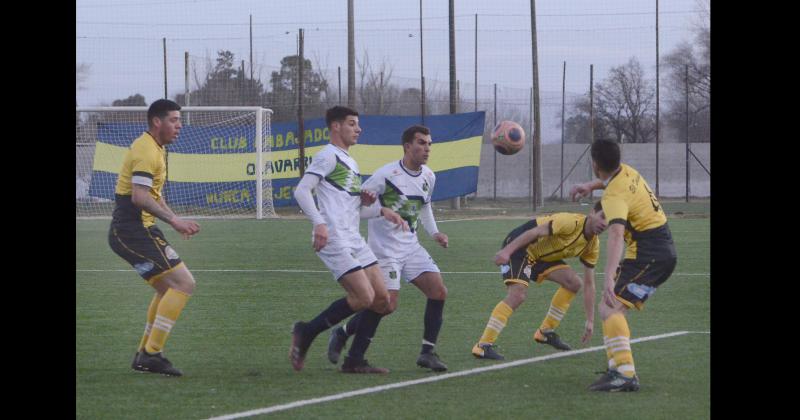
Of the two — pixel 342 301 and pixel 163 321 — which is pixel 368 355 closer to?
pixel 342 301

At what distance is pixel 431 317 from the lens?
841 centimetres

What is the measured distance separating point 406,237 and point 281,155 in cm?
2451

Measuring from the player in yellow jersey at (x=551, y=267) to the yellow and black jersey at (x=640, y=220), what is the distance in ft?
3.24

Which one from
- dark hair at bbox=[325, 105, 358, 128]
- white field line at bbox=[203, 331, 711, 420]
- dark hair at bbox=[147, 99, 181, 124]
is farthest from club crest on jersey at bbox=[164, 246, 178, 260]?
white field line at bbox=[203, 331, 711, 420]

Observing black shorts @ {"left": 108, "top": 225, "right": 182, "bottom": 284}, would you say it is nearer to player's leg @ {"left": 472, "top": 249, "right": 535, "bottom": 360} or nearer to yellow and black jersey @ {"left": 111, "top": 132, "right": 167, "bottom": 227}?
yellow and black jersey @ {"left": 111, "top": 132, "right": 167, "bottom": 227}

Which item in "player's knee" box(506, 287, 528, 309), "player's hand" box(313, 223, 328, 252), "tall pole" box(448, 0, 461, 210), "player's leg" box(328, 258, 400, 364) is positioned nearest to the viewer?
"player's hand" box(313, 223, 328, 252)

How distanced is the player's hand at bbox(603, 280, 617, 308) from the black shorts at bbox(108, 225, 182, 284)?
304 centimetres

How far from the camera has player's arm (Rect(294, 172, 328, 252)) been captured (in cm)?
766

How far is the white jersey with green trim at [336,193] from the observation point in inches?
315

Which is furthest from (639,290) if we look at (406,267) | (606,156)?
(406,267)

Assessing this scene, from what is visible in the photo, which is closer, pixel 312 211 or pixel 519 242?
pixel 312 211

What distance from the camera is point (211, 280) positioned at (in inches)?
582
